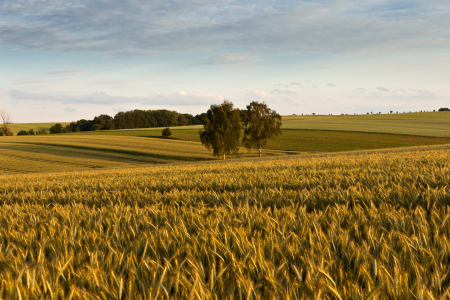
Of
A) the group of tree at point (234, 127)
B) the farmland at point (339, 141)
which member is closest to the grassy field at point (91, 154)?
the group of tree at point (234, 127)

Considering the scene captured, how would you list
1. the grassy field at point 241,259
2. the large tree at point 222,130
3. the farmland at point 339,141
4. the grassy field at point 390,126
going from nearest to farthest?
the grassy field at point 241,259 < the large tree at point 222,130 < the farmland at point 339,141 < the grassy field at point 390,126

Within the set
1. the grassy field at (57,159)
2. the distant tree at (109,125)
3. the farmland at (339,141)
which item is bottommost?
the grassy field at (57,159)

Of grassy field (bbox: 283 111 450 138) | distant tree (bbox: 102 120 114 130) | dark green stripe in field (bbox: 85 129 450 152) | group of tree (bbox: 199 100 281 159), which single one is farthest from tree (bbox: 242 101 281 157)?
distant tree (bbox: 102 120 114 130)

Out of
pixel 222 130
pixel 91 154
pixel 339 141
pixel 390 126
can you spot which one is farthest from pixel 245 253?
pixel 390 126

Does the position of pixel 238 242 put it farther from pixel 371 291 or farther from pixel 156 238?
pixel 371 291

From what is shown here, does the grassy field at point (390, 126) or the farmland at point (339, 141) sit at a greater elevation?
the grassy field at point (390, 126)

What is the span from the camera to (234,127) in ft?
181

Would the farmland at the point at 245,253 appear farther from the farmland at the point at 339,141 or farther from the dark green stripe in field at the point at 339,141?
the dark green stripe in field at the point at 339,141

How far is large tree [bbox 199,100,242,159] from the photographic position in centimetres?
5359

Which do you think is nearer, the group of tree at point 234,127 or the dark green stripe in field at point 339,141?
the group of tree at point 234,127

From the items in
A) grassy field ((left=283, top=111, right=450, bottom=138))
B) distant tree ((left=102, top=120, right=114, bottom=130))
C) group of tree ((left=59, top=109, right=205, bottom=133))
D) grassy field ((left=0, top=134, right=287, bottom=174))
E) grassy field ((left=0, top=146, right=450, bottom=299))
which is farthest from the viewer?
group of tree ((left=59, top=109, right=205, bottom=133))

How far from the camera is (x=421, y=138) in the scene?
67375 millimetres

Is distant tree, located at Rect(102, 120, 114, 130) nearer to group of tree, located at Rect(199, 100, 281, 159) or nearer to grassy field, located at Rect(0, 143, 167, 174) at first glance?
grassy field, located at Rect(0, 143, 167, 174)

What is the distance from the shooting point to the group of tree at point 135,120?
147 metres
